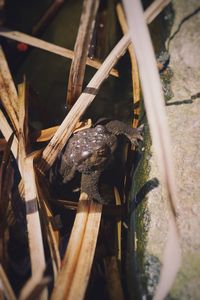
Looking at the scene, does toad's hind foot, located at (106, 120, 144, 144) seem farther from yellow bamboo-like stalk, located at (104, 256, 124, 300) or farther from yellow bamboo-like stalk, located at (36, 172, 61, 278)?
yellow bamboo-like stalk, located at (104, 256, 124, 300)

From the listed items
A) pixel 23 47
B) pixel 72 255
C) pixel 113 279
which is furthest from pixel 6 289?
pixel 23 47

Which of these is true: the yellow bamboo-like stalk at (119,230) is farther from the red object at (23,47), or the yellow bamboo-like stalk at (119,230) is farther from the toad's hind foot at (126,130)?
the red object at (23,47)

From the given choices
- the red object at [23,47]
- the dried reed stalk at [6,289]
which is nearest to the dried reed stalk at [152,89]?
the dried reed stalk at [6,289]

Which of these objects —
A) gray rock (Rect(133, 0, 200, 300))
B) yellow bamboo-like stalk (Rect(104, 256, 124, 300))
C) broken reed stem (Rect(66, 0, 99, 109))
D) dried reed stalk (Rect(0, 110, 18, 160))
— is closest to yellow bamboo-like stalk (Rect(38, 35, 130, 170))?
broken reed stem (Rect(66, 0, 99, 109))

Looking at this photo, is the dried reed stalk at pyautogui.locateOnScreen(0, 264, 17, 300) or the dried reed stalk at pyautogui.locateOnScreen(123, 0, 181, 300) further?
the dried reed stalk at pyautogui.locateOnScreen(0, 264, 17, 300)

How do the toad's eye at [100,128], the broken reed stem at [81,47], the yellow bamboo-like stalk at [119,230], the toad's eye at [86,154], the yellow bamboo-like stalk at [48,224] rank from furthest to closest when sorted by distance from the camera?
1. the toad's eye at [100,128]
2. the toad's eye at [86,154]
3. the yellow bamboo-like stalk at [119,230]
4. the yellow bamboo-like stalk at [48,224]
5. the broken reed stem at [81,47]

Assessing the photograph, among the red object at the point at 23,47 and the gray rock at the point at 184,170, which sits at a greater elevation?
the red object at the point at 23,47

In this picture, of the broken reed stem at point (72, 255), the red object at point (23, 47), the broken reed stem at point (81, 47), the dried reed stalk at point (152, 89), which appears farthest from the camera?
the red object at point (23, 47)

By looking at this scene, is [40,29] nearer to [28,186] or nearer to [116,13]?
[116,13]
